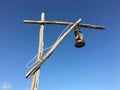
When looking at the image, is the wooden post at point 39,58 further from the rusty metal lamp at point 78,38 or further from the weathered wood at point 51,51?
the rusty metal lamp at point 78,38

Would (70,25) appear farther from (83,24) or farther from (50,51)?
A: (50,51)

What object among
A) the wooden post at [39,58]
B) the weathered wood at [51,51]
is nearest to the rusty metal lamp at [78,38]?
the weathered wood at [51,51]

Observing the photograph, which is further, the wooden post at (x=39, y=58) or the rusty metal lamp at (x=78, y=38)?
the rusty metal lamp at (x=78, y=38)

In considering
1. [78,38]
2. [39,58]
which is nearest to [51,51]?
[39,58]

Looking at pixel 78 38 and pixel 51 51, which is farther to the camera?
pixel 78 38

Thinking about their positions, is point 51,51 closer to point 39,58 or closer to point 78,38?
point 39,58

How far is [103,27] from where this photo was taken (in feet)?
30.7

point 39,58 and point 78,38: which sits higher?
point 78,38

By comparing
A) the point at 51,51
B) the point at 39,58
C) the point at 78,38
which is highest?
the point at 78,38

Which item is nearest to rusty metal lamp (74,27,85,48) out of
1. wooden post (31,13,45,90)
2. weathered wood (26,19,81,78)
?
weathered wood (26,19,81,78)

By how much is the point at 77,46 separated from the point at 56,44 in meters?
0.72

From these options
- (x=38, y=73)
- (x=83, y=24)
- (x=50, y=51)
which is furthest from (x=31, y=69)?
(x=83, y=24)

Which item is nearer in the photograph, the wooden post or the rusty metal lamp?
the wooden post

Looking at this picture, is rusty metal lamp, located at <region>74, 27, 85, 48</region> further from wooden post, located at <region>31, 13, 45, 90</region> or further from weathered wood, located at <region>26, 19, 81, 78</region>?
wooden post, located at <region>31, 13, 45, 90</region>
